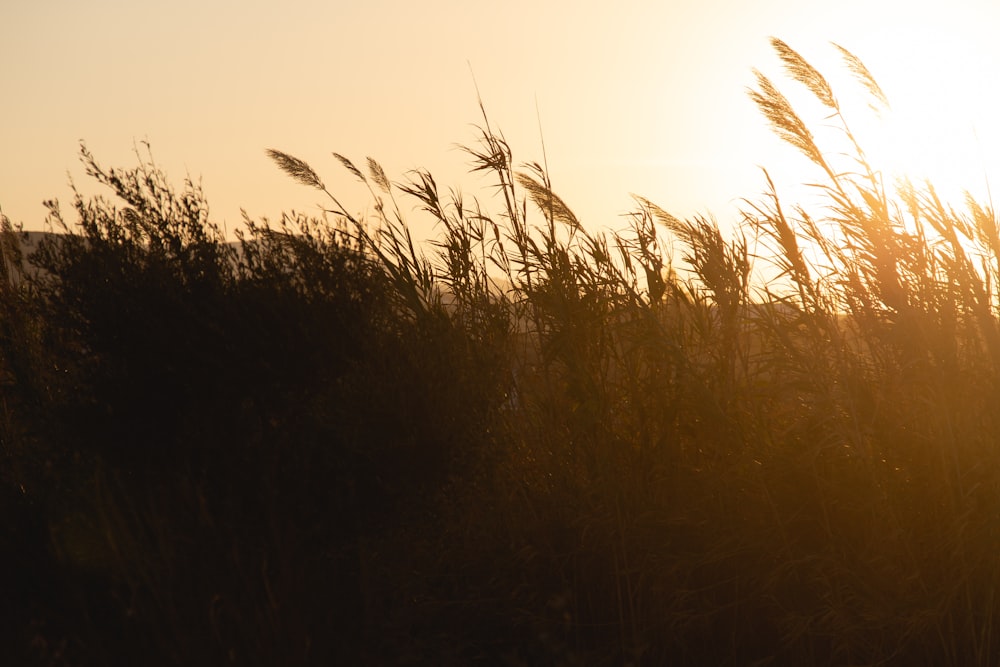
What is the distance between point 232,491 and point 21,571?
3.87ft

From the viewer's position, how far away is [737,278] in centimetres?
482

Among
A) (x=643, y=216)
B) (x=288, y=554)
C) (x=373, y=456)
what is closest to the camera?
(x=288, y=554)

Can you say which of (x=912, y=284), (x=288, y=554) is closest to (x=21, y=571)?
(x=288, y=554)

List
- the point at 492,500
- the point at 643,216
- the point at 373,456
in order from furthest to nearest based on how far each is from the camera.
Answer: the point at 643,216
the point at 492,500
the point at 373,456

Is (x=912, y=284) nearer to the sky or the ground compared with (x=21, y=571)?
nearer to the sky

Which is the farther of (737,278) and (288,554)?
(737,278)

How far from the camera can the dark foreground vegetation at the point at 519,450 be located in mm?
3994

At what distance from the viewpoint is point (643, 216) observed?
5.35m

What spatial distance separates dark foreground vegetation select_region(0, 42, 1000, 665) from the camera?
399 centimetres

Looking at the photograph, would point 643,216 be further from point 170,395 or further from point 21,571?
point 21,571

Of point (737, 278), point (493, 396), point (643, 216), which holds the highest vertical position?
point (643, 216)

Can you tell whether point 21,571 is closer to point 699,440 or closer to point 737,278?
point 699,440

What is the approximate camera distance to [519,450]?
16.6 feet

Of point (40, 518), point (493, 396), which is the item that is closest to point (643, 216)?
point (493, 396)
